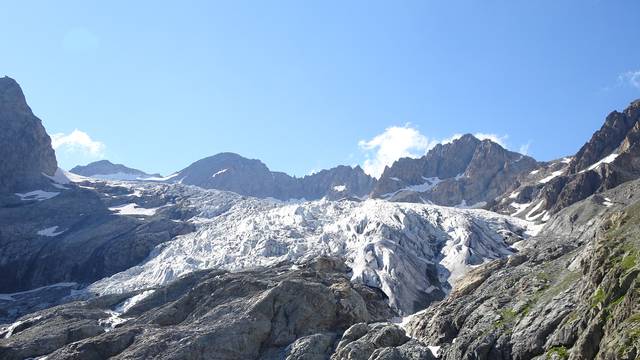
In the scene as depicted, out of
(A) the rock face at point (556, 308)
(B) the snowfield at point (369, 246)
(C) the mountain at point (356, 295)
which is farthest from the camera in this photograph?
(B) the snowfield at point (369, 246)

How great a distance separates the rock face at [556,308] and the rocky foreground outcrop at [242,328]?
5.88 meters

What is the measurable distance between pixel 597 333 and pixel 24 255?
589 feet

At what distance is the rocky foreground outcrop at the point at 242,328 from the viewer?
200 feet

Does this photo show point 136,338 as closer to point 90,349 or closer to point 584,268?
point 90,349

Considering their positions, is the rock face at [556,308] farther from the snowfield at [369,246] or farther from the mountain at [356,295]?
the snowfield at [369,246]

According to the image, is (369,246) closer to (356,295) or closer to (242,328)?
(356,295)

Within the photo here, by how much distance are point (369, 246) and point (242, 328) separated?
79691 mm

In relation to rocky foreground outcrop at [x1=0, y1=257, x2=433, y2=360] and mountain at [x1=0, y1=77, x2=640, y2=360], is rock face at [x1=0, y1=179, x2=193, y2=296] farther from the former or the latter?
rocky foreground outcrop at [x1=0, y1=257, x2=433, y2=360]

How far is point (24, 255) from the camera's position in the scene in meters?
184

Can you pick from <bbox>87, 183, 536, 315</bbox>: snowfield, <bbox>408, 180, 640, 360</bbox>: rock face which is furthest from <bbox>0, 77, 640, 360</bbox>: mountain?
<bbox>87, 183, 536, 315</bbox>: snowfield

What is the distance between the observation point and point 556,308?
48250 millimetres

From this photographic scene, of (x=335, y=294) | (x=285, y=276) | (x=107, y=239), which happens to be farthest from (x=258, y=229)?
(x=335, y=294)

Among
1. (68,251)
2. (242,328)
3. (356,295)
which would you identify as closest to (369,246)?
(356,295)

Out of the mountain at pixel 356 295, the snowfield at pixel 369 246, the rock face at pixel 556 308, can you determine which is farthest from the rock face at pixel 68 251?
the rock face at pixel 556 308
